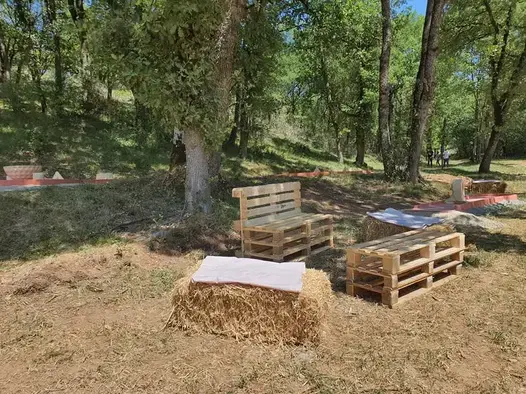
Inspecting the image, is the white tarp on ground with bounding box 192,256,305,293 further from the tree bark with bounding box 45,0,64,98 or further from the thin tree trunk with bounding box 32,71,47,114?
the tree bark with bounding box 45,0,64,98

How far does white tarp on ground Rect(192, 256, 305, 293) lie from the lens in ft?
11.6

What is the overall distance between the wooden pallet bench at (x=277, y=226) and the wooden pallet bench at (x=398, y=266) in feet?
4.04

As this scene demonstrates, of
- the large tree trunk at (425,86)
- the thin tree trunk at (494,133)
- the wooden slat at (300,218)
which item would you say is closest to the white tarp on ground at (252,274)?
the wooden slat at (300,218)

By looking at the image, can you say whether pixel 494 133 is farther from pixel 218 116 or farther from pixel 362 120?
pixel 218 116

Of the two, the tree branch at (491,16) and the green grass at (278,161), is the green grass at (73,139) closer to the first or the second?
the green grass at (278,161)

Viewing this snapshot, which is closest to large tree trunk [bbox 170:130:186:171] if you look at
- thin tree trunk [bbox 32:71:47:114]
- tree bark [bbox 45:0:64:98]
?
thin tree trunk [bbox 32:71:47:114]

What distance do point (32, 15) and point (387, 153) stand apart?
1587 centimetres

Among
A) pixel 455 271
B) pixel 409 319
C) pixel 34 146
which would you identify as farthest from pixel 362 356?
pixel 34 146

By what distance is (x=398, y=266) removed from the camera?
4242 mm

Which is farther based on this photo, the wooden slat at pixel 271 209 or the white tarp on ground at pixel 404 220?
the white tarp on ground at pixel 404 220

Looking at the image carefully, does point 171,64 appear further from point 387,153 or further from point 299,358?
point 387,153

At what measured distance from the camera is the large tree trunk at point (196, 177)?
23.2ft

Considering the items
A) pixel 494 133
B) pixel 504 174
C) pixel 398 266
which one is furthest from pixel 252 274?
pixel 504 174

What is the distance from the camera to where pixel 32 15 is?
17359 mm
